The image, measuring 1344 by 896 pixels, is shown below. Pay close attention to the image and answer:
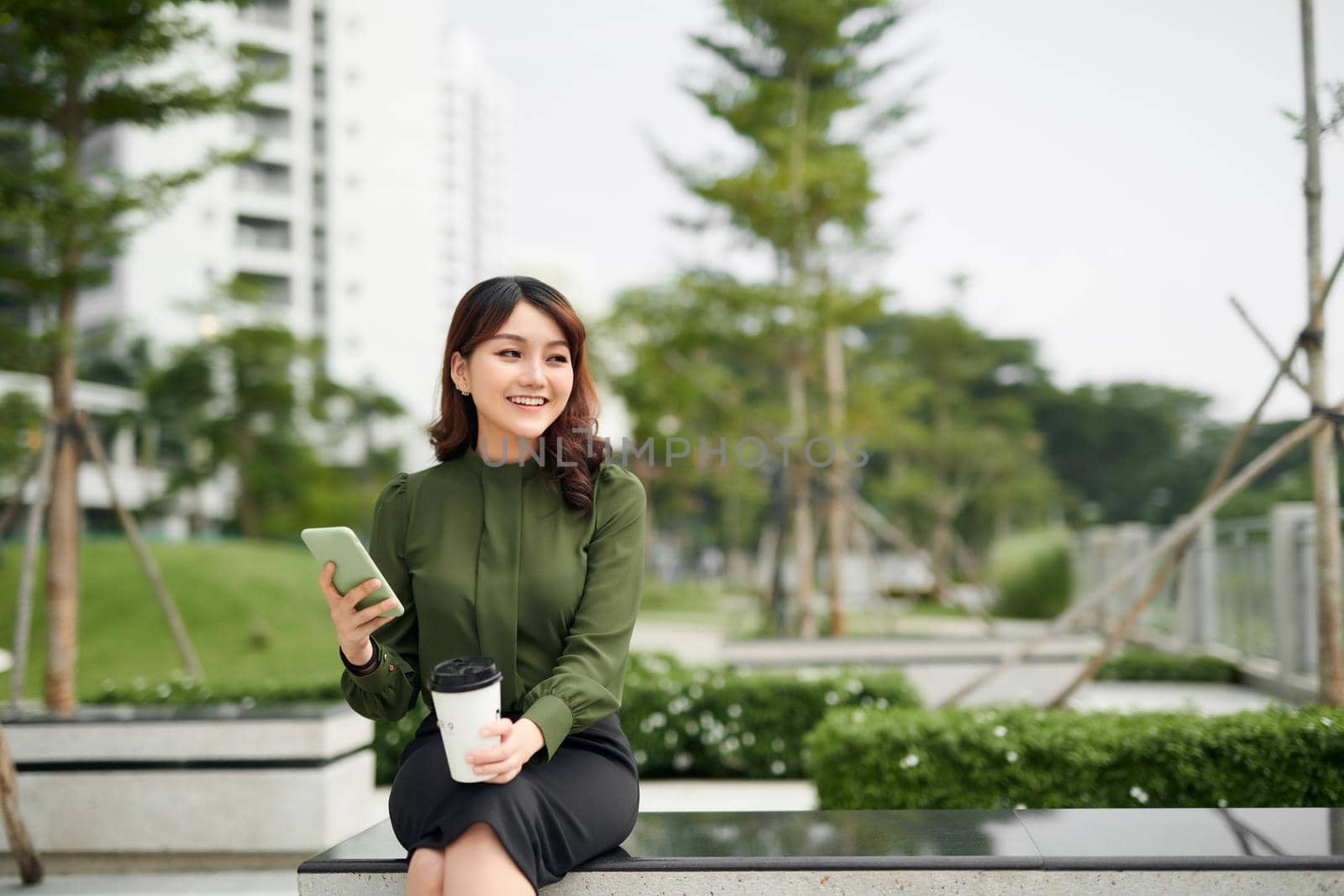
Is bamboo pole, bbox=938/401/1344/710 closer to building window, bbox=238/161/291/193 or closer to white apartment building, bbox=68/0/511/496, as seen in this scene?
white apartment building, bbox=68/0/511/496

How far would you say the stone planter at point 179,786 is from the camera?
14.8 ft

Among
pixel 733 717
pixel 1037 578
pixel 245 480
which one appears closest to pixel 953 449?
pixel 1037 578

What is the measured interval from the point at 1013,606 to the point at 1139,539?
5.97 m

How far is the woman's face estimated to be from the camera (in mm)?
2320

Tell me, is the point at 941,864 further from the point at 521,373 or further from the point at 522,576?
the point at 521,373

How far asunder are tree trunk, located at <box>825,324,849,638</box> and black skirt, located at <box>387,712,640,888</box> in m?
8.20

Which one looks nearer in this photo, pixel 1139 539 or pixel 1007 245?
pixel 1139 539

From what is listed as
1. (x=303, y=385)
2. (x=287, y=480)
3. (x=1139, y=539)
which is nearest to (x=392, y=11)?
(x=303, y=385)

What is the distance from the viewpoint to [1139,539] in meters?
13.4

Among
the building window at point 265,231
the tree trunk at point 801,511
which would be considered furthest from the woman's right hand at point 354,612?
the building window at point 265,231

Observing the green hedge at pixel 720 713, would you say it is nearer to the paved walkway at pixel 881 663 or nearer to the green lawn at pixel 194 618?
the paved walkway at pixel 881 663

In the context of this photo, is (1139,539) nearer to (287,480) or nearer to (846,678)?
(846,678)

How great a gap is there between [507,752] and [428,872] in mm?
287

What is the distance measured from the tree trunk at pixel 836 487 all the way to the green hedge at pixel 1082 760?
622 cm
